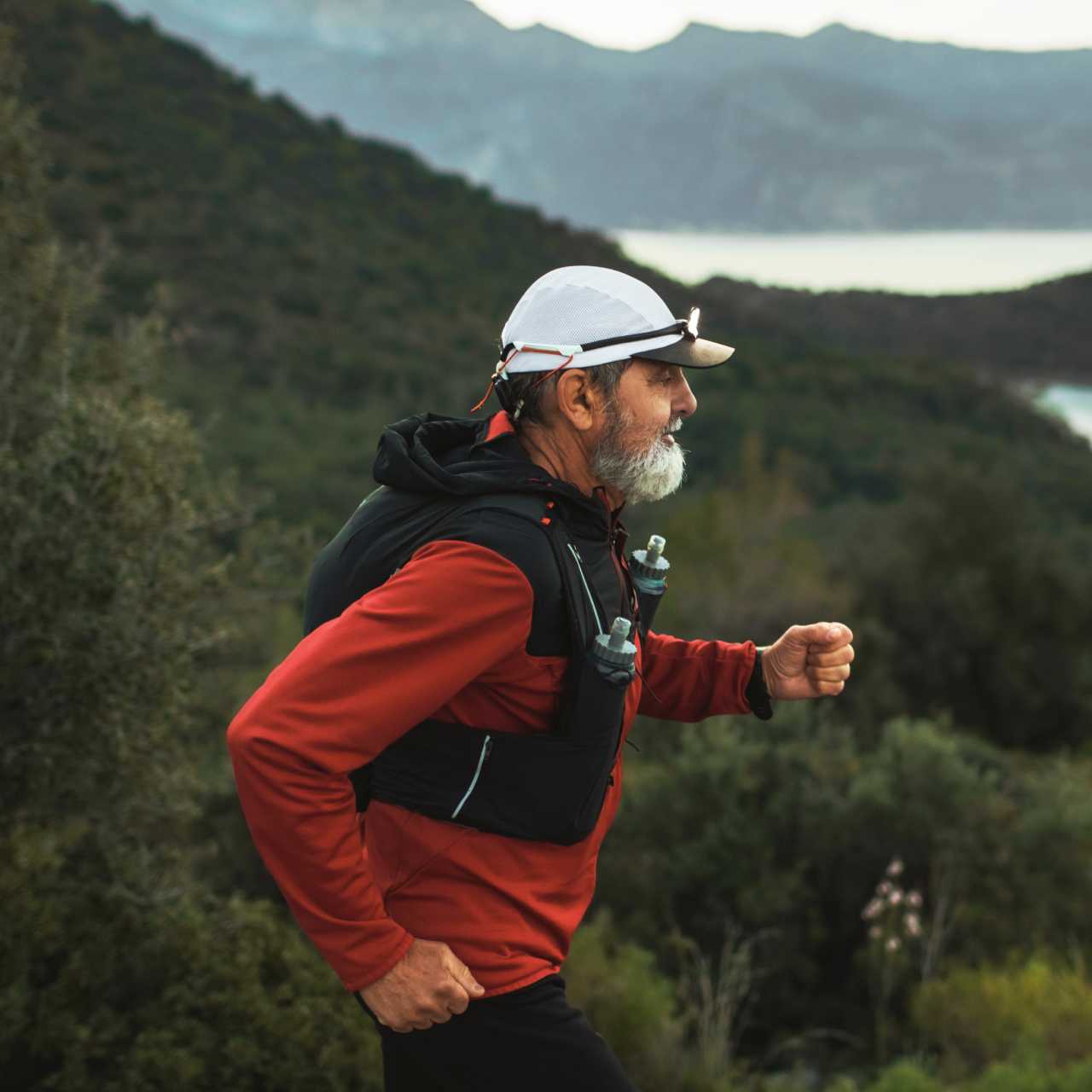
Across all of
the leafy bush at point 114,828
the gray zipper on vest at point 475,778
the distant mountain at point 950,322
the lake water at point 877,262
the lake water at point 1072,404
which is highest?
the lake water at point 877,262

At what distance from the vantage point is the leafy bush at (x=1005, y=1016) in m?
5.88

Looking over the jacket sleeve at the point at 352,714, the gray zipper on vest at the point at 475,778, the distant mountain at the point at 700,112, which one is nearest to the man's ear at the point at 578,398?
the jacket sleeve at the point at 352,714

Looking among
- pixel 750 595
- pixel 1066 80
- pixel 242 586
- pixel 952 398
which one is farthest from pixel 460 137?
pixel 242 586

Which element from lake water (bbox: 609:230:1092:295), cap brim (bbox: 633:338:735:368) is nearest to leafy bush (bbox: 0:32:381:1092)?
cap brim (bbox: 633:338:735:368)

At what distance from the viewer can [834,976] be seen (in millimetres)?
8070

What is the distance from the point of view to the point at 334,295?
141 feet

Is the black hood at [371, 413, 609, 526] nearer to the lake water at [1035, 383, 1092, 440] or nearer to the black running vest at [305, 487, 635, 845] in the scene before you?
the black running vest at [305, 487, 635, 845]

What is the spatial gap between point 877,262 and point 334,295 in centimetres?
2767

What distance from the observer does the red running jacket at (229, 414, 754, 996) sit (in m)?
1.78

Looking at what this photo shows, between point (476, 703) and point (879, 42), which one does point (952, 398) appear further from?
point (879, 42)

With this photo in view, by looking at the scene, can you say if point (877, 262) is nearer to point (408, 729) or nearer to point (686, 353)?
point (686, 353)

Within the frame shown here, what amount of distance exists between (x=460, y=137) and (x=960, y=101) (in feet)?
144

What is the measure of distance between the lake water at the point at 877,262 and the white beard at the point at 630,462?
46.7 meters

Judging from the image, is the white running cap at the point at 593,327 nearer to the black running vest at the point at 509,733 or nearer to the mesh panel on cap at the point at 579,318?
the mesh panel on cap at the point at 579,318
